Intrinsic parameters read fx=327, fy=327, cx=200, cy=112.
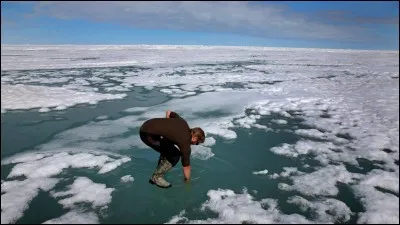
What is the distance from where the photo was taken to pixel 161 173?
172 inches

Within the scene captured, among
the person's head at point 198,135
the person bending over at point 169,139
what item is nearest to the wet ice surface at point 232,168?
the person bending over at point 169,139

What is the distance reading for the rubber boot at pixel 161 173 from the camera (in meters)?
4.32

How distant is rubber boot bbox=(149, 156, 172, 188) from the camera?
4.32m

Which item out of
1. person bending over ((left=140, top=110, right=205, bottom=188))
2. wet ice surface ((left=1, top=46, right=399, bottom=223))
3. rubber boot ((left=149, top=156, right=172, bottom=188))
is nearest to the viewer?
wet ice surface ((left=1, top=46, right=399, bottom=223))

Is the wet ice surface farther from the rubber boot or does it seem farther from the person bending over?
the person bending over

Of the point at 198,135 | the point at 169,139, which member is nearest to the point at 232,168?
the point at 198,135

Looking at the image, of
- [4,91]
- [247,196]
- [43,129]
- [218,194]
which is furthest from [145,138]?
[4,91]

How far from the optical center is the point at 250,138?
6480 millimetres

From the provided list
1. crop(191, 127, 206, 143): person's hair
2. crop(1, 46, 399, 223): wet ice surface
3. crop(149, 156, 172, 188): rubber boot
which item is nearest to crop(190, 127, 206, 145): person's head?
crop(191, 127, 206, 143): person's hair

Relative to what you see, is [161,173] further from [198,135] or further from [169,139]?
[198,135]

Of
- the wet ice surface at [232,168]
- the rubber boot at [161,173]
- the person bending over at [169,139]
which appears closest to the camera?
the wet ice surface at [232,168]

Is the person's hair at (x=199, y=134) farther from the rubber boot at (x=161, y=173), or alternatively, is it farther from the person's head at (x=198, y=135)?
the rubber boot at (x=161, y=173)

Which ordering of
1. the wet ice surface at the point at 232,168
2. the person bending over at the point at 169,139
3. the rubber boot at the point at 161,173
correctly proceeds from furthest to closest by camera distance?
the rubber boot at the point at 161,173 → the person bending over at the point at 169,139 → the wet ice surface at the point at 232,168

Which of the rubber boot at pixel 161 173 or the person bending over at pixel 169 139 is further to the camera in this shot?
the rubber boot at pixel 161 173
